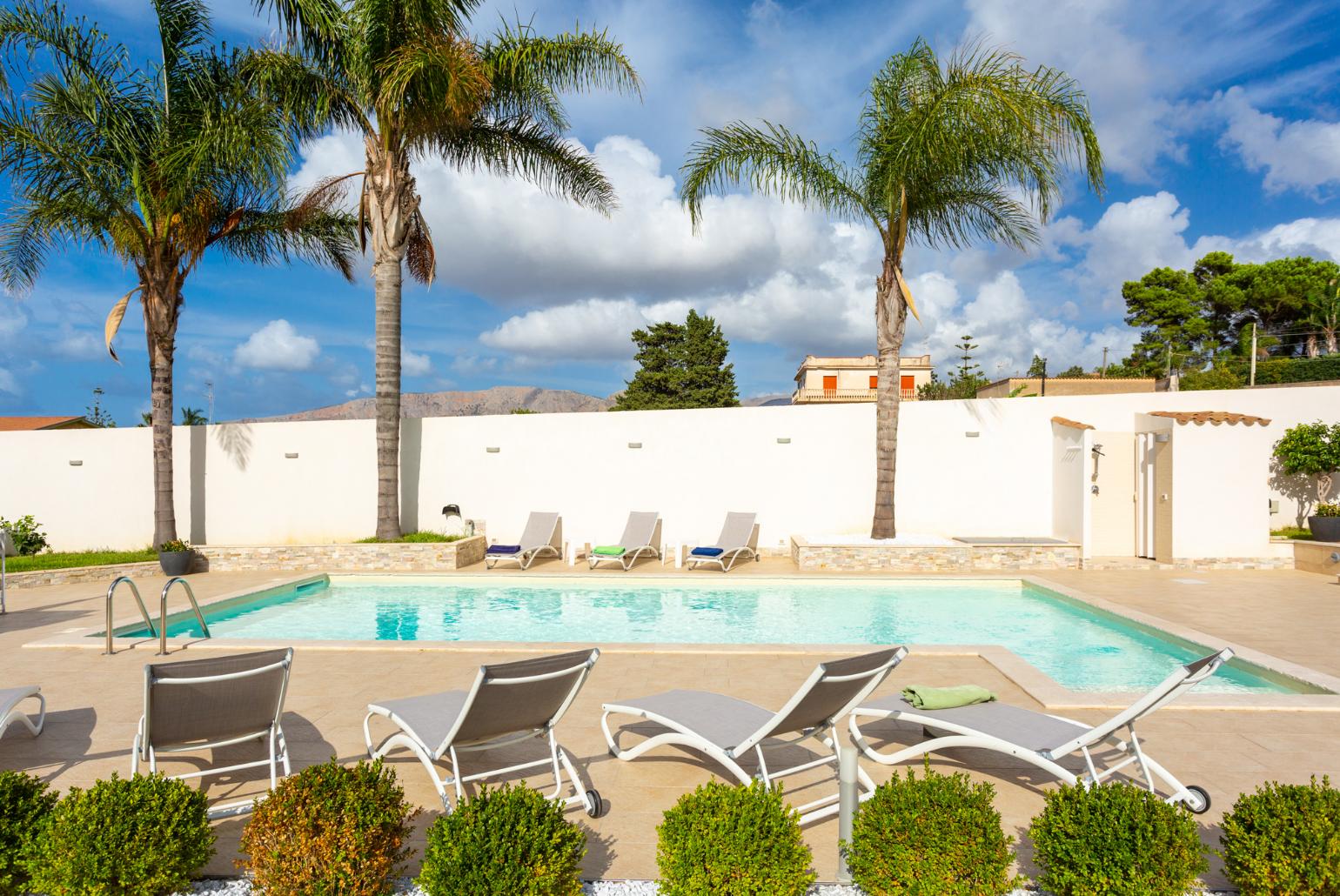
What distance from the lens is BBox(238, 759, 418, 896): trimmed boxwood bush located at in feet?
9.04

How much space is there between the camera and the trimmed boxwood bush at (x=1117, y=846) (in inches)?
105

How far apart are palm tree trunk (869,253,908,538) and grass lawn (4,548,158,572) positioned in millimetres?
11610

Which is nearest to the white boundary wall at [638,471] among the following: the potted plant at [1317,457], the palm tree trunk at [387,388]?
the potted plant at [1317,457]

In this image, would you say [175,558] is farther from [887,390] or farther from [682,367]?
[682,367]

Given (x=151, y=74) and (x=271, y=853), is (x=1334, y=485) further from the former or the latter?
(x=151, y=74)

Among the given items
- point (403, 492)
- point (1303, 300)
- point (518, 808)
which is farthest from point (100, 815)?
point (1303, 300)

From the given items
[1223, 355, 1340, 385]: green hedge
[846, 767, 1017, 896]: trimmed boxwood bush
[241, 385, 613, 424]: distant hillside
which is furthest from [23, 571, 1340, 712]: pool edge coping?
[241, 385, 613, 424]: distant hillside

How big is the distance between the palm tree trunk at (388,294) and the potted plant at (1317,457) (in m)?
14.1

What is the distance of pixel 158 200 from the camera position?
12.4 m

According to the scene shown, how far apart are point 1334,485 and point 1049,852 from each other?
1380 cm

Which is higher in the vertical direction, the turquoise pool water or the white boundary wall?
Answer: the white boundary wall

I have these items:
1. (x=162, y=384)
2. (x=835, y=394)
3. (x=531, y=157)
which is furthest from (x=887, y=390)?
(x=835, y=394)

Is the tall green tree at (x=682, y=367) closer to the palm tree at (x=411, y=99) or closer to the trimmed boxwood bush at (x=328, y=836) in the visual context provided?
the palm tree at (x=411, y=99)

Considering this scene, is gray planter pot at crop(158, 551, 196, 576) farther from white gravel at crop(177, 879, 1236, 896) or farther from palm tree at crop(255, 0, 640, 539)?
white gravel at crop(177, 879, 1236, 896)
